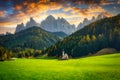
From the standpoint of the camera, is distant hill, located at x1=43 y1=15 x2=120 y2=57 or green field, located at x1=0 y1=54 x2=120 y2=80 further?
distant hill, located at x1=43 y1=15 x2=120 y2=57

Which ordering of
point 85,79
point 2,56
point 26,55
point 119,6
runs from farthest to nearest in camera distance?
point 26,55 < point 119,6 < point 2,56 < point 85,79

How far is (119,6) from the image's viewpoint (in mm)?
113812

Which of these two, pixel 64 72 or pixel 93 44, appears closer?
pixel 64 72

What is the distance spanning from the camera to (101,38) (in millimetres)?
170625

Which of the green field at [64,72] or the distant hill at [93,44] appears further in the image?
the distant hill at [93,44]

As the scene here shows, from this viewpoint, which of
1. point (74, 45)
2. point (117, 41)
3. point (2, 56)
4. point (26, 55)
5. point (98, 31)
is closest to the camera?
point (2, 56)

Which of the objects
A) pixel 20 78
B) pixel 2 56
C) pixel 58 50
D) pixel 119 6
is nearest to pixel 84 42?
pixel 58 50

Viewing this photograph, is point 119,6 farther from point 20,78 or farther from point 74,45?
point 20,78

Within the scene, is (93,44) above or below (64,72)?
above

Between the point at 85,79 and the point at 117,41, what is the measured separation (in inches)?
5333

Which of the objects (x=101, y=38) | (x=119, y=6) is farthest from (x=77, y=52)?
(x=119, y=6)

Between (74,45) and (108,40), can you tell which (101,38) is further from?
(74,45)

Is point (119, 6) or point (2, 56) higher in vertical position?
point (119, 6)

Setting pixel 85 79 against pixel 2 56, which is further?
pixel 2 56
